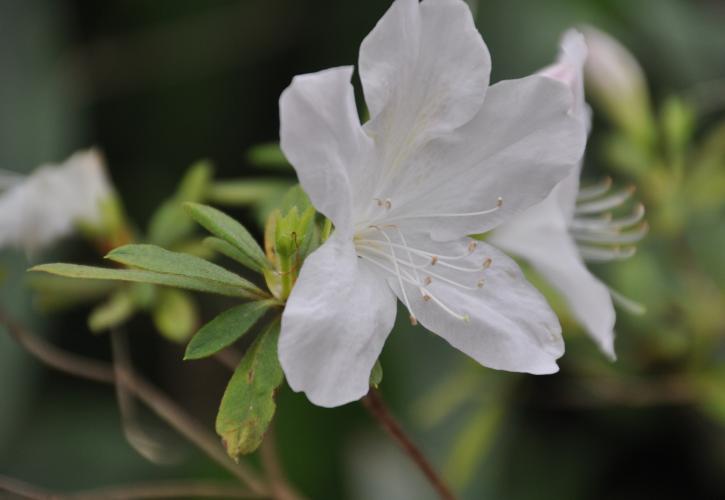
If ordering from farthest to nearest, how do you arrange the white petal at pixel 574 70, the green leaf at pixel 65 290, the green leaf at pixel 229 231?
the green leaf at pixel 65 290 < the white petal at pixel 574 70 < the green leaf at pixel 229 231

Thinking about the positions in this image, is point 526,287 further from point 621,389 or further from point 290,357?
point 621,389

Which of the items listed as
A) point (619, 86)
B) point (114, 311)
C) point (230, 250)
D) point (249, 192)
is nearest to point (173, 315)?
point (114, 311)

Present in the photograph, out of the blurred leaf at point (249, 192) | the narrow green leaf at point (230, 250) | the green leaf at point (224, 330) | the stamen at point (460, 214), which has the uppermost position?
the narrow green leaf at point (230, 250)

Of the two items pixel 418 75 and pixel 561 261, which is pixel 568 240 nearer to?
pixel 561 261

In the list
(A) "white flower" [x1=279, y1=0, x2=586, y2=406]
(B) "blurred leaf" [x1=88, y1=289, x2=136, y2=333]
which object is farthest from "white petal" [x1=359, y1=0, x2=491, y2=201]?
(B) "blurred leaf" [x1=88, y1=289, x2=136, y2=333]

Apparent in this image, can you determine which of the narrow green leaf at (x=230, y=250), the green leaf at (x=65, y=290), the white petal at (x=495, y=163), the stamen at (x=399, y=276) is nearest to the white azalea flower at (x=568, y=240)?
the white petal at (x=495, y=163)

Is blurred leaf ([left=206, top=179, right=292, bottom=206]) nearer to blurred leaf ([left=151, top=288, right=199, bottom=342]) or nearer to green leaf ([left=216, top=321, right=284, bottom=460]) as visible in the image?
blurred leaf ([left=151, top=288, right=199, bottom=342])

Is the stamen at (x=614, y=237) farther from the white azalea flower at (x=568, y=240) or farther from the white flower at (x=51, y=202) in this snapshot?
the white flower at (x=51, y=202)
